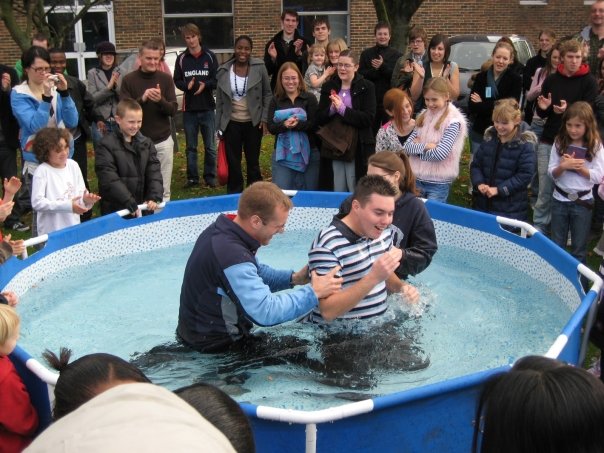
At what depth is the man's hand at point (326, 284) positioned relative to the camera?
13.6ft

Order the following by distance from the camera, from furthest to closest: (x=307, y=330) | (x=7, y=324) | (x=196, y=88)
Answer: (x=196, y=88) < (x=307, y=330) < (x=7, y=324)

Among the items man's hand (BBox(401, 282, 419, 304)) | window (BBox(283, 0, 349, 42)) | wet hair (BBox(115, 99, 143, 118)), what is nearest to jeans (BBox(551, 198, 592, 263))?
man's hand (BBox(401, 282, 419, 304))

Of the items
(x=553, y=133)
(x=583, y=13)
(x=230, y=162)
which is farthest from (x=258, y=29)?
(x=553, y=133)

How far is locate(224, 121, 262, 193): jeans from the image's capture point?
29.8 ft

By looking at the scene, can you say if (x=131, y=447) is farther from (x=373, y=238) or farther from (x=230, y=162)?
(x=230, y=162)

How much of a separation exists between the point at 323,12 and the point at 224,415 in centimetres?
1976

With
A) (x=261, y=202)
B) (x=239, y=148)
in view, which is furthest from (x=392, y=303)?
(x=239, y=148)

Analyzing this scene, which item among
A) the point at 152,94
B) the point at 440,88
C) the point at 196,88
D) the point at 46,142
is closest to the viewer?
the point at 46,142

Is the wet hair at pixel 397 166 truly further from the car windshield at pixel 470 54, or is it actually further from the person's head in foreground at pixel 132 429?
the car windshield at pixel 470 54

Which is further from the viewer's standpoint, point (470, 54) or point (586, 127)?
point (470, 54)

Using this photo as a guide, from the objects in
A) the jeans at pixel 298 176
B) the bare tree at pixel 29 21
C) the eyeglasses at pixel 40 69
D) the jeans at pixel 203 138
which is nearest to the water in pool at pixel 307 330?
the jeans at pixel 298 176

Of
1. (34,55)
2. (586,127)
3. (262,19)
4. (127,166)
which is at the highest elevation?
(262,19)

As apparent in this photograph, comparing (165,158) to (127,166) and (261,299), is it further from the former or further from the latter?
(261,299)

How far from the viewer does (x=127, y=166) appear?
7.04m
